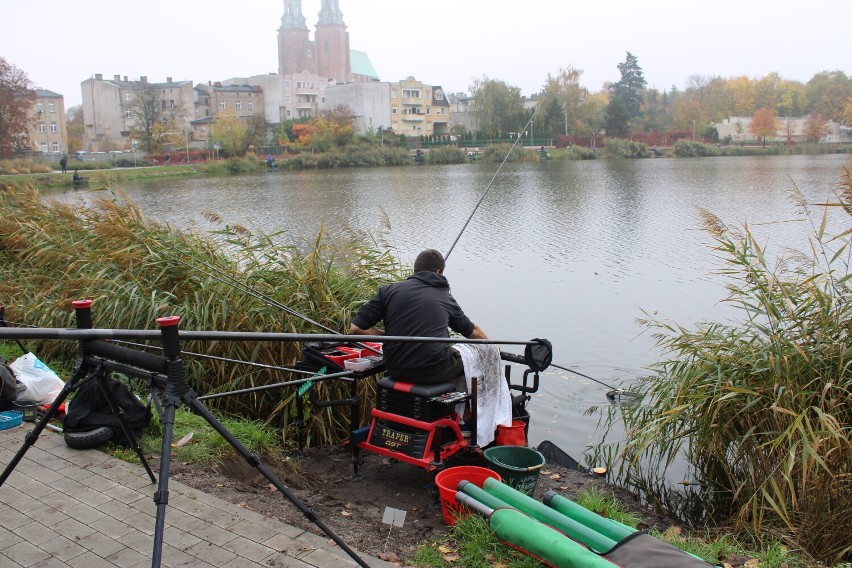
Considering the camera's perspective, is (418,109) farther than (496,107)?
Yes

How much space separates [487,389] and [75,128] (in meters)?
108

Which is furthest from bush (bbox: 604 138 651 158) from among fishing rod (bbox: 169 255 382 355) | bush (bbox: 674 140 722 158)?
fishing rod (bbox: 169 255 382 355)

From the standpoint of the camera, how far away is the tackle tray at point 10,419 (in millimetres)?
5355

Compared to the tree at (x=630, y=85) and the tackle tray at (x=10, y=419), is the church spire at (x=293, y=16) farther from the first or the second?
the tackle tray at (x=10, y=419)

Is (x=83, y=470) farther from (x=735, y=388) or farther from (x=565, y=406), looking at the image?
(x=565, y=406)

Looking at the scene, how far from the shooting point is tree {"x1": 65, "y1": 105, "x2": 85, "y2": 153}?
88312 millimetres

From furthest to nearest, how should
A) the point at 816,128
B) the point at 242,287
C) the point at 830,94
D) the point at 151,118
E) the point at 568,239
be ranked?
the point at 830,94 → the point at 151,118 → the point at 816,128 → the point at 568,239 → the point at 242,287

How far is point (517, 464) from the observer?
17.4 ft

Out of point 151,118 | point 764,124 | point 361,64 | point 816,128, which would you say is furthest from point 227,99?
point 361,64

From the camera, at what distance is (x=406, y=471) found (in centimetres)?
579

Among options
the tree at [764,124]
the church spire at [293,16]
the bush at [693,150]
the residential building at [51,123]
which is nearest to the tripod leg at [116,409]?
the bush at [693,150]

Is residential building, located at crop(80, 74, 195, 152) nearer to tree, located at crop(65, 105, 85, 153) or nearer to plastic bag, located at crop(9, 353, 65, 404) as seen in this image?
tree, located at crop(65, 105, 85, 153)

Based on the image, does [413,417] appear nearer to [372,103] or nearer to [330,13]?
[372,103]

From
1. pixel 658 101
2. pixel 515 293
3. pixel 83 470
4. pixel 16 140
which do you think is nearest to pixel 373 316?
pixel 83 470
